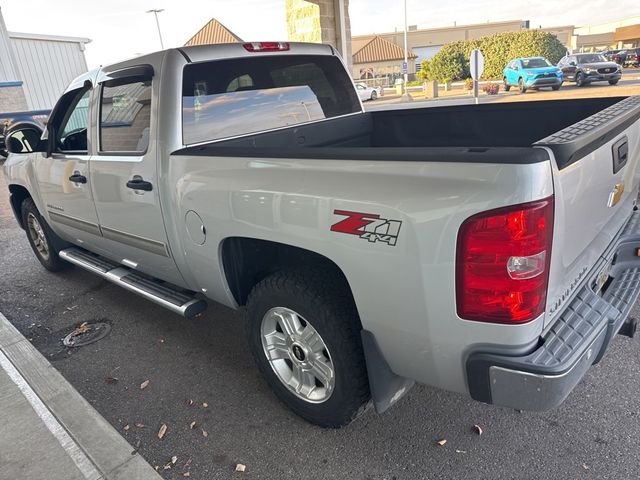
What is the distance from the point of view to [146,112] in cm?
307

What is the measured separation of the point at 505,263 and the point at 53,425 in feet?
8.52

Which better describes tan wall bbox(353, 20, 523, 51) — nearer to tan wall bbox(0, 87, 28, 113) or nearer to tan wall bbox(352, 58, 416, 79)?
tan wall bbox(352, 58, 416, 79)

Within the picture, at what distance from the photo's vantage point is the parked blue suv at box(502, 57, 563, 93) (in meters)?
22.6

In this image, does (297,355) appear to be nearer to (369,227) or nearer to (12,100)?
(369,227)

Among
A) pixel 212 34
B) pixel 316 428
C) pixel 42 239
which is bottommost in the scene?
pixel 316 428

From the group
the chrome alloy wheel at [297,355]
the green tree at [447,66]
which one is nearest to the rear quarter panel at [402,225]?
the chrome alloy wheel at [297,355]

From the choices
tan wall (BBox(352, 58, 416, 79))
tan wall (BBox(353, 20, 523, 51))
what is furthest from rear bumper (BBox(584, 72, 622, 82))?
tan wall (BBox(353, 20, 523, 51))

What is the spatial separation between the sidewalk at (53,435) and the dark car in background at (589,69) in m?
26.4

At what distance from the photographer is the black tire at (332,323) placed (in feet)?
7.52

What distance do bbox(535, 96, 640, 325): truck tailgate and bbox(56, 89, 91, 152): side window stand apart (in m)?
3.37

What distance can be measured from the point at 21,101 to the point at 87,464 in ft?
72.5

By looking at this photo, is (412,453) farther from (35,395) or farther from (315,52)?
(315,52)

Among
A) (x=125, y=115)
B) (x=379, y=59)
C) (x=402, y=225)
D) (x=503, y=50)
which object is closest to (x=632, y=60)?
(x=503, y=50)

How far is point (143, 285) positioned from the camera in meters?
3.56
